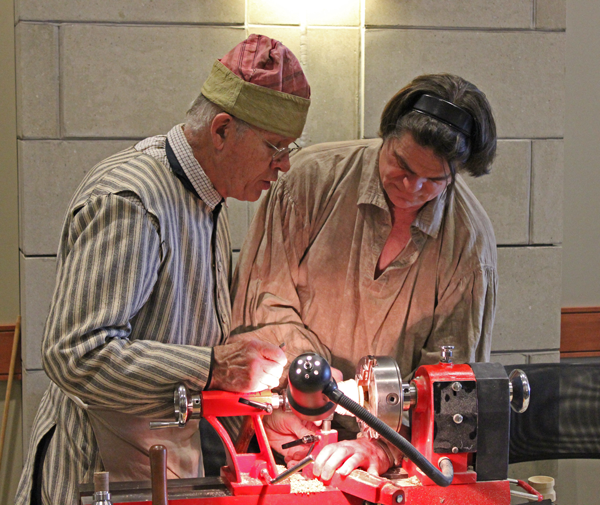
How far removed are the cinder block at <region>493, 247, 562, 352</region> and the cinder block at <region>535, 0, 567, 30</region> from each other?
2.83 feet

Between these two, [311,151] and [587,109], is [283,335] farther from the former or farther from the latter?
[587,109]

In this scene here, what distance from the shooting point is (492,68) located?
2643mm

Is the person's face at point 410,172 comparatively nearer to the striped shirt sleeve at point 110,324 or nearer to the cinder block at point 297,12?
the striped shirt sleeve at point 110,324

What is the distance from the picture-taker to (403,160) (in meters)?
1.75

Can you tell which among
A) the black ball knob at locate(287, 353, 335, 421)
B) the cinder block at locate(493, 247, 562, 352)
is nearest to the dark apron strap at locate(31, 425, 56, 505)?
the black ball knob at locate(287, 353, 335, 421)

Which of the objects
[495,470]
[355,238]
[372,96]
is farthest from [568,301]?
[495,470]

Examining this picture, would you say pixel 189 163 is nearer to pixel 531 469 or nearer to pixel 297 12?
pixel 297 12

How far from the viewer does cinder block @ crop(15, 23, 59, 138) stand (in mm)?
2381

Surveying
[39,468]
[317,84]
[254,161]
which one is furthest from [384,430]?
[317,84]

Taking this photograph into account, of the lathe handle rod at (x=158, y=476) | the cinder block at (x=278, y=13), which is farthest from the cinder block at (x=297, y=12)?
the lathe handle rod at (x=158, y=476)

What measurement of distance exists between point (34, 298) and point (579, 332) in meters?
2.27

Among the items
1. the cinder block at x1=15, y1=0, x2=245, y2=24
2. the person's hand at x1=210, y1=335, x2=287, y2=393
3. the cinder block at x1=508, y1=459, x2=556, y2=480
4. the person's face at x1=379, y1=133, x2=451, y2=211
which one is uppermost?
the cinder block at x1=15, y1=0, x2=245, y2=24

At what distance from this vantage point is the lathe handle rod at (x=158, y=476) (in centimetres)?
120

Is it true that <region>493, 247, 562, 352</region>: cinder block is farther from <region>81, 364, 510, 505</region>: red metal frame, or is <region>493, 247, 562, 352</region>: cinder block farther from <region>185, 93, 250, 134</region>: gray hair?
<region>185, 93, 250, 134</region>: gray hair
